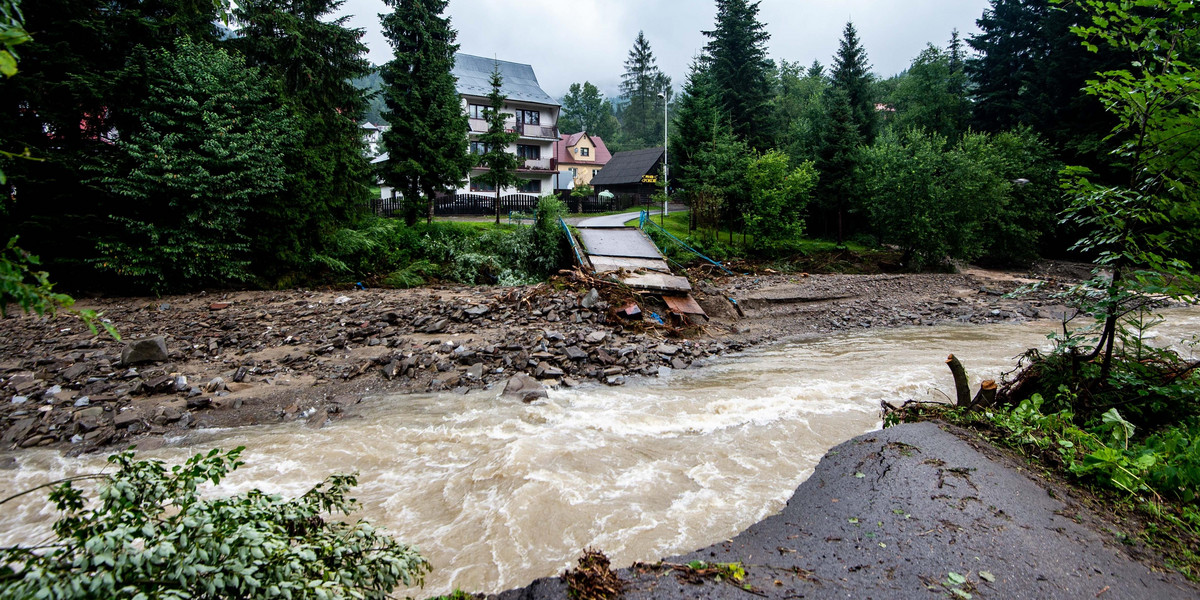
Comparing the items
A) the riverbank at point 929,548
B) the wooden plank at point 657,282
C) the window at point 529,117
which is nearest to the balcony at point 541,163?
the window at point 529,117

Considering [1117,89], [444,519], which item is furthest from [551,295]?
[1117,89]

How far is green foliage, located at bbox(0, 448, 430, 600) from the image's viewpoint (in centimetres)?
196

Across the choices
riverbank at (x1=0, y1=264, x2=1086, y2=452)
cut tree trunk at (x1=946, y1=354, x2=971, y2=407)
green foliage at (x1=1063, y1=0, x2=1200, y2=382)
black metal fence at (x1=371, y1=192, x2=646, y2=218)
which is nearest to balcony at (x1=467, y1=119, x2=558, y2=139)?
black metal fence at (x1=371, y1=192, x2=646, y2=218)

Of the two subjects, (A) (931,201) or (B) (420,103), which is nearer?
(B) (420,103)

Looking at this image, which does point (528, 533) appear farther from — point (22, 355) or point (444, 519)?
point (22, 355)

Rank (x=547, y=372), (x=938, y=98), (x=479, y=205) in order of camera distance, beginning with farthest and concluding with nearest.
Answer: (x=938, y=98) → (x=479, y=205) → (x=547, y=372)

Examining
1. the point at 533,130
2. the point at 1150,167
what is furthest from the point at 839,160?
the point at 533,130

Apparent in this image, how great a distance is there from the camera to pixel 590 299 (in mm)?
13680

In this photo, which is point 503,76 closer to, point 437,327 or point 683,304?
point 683,304

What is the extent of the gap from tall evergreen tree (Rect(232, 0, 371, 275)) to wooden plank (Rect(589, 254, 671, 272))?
27.6 ft

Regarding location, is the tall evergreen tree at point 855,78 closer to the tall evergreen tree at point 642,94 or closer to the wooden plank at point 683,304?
the wooden plank at point 683,304

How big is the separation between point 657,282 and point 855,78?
24.5 metres

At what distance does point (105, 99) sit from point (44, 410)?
10.1 meters

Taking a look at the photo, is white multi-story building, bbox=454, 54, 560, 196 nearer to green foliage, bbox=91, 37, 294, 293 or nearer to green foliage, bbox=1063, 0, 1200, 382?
green foliage, bbox=91, 37, 294, 293
